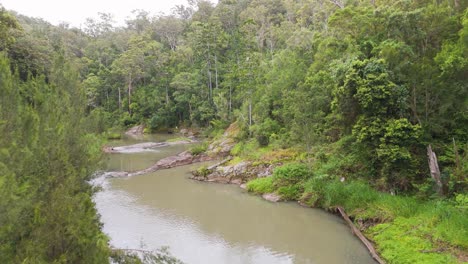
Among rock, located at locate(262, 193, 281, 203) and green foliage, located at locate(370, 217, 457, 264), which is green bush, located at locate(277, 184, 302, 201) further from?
green foliage, located at locate(370, 217, 457, 264)

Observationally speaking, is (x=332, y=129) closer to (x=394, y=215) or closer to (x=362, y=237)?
(x=394, y=215)

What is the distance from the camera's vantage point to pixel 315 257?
13625mm

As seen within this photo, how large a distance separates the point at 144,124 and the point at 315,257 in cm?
4639

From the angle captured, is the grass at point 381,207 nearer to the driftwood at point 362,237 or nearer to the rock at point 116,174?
the driftwood at point 362,237

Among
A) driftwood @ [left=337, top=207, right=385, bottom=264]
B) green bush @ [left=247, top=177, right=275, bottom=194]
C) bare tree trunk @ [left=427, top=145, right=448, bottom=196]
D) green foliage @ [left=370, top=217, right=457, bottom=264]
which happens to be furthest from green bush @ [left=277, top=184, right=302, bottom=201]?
bare tree trunk @ [left=427, top=145, right=448, bottom=196]

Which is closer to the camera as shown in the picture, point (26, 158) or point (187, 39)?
point (26, 158)

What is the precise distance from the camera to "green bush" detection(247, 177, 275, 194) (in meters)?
20.8

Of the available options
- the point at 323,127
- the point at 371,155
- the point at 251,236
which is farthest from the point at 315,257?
the point at 323,127

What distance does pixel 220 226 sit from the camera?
55.7 feet

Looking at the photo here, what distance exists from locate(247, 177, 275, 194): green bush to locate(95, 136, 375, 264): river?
57 centimetres

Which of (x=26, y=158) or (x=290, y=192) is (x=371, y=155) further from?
(x=26, y=158)

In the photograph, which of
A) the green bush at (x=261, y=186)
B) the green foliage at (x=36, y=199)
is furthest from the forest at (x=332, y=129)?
the green bush at (x=261, y=186)

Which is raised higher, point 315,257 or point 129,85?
point 129,85

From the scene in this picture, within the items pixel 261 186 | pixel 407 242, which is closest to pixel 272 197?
pixel 261 186
